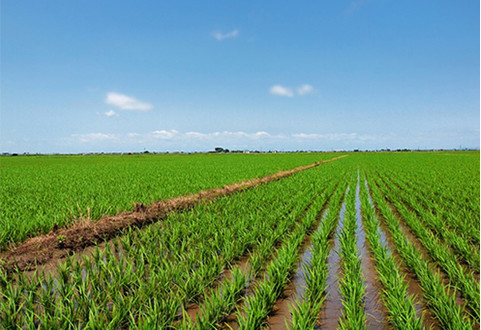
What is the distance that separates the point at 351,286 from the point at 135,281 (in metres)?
2.73

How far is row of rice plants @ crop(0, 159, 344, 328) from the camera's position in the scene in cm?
281

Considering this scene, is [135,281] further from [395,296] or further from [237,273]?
[395,296]

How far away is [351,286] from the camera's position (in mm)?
3322

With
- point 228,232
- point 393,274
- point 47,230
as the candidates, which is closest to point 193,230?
point 228,232

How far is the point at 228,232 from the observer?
539 cm

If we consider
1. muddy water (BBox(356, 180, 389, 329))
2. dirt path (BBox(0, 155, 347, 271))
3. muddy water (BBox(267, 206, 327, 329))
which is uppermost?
dirt path (BBox(0, 155, 347, 271))

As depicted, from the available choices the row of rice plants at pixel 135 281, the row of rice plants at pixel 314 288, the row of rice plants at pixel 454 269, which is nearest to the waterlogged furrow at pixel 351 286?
the row of rice plants at pixel 314 288

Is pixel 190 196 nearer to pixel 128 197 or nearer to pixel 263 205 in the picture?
pixel 128 197

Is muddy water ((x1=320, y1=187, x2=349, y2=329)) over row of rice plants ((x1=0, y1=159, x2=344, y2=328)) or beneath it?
beneath

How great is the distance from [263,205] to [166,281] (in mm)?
5547

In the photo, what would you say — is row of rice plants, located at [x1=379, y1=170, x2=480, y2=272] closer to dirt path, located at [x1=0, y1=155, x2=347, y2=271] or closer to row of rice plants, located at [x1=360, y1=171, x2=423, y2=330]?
row of rice plants, located at [x1=360, y1=171, x2=423, y2=330]

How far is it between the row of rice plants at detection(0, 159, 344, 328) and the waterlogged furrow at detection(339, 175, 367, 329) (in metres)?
1.52

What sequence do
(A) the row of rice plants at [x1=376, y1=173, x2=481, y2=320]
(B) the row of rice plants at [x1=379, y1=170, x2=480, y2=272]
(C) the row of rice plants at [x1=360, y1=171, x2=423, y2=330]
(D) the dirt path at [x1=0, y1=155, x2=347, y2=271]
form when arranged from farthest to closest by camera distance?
(D) the dirt path at [x1=0, y1=155, x2=347, y2=271] < (B) the row of rice plants at [x1=379, y1=170, x2=480, y2=272] < (A) the row of rice plants at [x1=376, y1=173, x2=481, y2=320] < (C) the row of rice plants at [x1=360, y1=171, x2=423, y2=330]

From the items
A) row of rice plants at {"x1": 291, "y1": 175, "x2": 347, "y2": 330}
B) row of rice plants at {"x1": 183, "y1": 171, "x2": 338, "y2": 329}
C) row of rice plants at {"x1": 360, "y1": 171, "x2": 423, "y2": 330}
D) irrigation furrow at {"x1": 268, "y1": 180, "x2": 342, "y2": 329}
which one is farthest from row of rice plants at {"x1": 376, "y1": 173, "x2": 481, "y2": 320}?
row of rice plants at {"x1": 183, "y1": 171, "x2": 338, "y2": 329}
